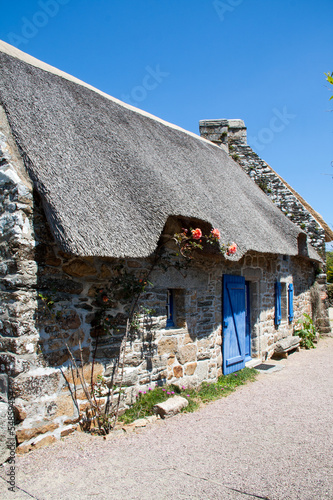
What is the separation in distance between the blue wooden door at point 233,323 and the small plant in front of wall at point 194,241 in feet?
4.25

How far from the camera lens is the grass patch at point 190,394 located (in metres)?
4.27

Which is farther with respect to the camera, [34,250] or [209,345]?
[209,345]

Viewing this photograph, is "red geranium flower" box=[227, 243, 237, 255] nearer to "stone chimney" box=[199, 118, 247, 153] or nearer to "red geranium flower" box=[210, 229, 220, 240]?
"red geranium flower" box=[210, 229, 220, 240]

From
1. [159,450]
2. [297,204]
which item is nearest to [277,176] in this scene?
[297,204]

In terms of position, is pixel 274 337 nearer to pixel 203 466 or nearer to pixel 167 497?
pixel 203 466

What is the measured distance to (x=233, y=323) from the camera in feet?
20.7

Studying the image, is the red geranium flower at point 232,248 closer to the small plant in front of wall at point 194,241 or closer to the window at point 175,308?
the small plant in front of wall at point 194,241

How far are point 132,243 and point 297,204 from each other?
7.60 meters

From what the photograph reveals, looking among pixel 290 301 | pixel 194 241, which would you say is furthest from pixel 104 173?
pixel 290 301

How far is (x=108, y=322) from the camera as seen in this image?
13.4 feet

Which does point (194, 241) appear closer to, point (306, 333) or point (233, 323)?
point (233, 323)

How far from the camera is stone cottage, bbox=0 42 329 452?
3518 mm

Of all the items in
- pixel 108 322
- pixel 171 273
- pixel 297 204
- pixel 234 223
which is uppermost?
pixel 297 204

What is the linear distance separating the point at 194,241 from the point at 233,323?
6.64 ft
